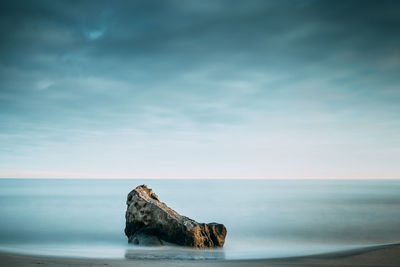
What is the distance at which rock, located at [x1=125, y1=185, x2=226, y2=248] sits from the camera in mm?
12445

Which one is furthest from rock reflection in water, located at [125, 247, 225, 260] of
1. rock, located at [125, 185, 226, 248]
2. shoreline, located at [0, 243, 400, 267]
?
shoreline, located at [0, 243, 400, 267]

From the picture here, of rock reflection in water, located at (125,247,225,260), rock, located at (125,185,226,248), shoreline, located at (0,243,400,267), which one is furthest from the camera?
rock, located at (125,185,226,248)

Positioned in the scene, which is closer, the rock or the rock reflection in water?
the rock reflection in water

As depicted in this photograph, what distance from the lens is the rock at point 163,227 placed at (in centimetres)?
1245

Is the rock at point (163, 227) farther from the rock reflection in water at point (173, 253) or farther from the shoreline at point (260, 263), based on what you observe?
the shoreline at point (260, 263)

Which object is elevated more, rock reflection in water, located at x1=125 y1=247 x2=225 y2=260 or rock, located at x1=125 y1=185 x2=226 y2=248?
rock, located at x1=125 y1=185 x2=226 y2=248

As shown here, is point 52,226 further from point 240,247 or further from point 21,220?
point 240,247

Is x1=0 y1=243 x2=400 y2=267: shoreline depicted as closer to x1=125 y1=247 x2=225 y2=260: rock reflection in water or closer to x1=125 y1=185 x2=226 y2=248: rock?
x1=125 y1=247 x2=225 y2=260: rock reflection in water

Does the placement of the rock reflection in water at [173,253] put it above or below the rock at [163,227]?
below

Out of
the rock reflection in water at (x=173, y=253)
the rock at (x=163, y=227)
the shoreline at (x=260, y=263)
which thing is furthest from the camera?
the rock at (x=163, y=227)

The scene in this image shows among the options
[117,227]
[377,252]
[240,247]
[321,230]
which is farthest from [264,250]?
[117,227]

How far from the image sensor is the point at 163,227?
12.7m

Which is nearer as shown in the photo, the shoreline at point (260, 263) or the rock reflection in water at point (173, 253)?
the shoreline at point (260, 263)

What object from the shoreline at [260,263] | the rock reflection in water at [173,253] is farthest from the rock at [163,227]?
the shoreline at [260,263]
